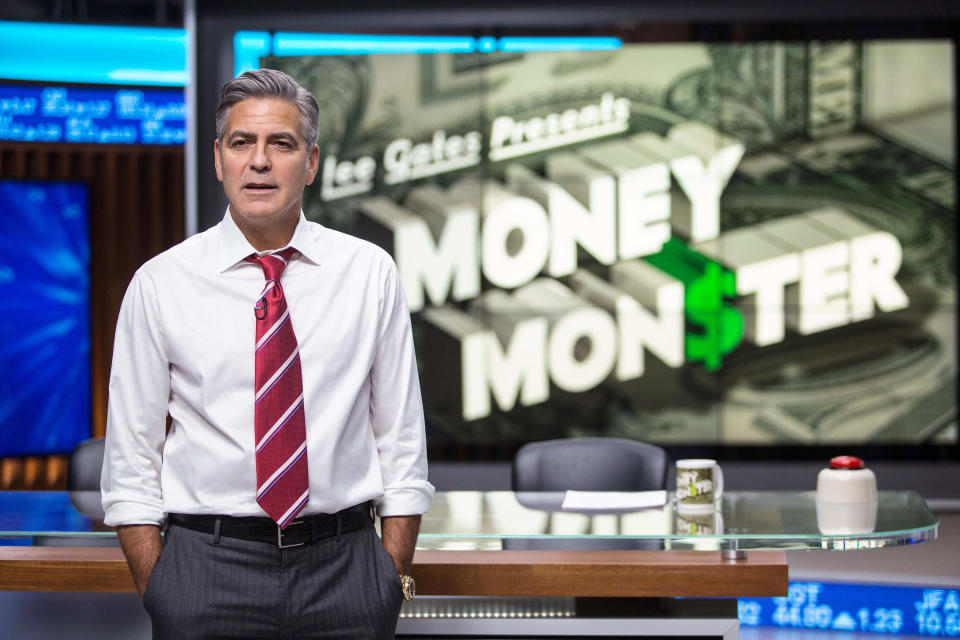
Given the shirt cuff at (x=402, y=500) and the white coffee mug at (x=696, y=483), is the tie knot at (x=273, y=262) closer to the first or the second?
the shirt cuff at (x=402, y=500)

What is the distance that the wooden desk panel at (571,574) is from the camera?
6.59ft

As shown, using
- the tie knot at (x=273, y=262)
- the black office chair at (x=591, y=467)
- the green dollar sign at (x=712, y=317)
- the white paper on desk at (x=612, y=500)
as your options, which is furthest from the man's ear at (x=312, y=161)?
the green dollar sign at (x=712, y=317)

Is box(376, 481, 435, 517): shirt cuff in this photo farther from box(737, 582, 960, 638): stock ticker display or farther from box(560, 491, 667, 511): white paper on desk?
box(737, 582, 960, 638): stock ticker display

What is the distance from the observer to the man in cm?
150

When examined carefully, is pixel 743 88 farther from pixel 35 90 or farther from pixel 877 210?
pixel 35 90

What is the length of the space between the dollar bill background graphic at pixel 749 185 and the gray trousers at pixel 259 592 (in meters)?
4.25

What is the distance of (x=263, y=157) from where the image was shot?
5.08 ft

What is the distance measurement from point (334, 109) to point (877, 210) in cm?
291

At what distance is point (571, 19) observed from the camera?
19.4ft

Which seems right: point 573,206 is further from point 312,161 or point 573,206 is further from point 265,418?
point 265,418

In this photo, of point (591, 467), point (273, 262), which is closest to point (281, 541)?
point (273, 262)

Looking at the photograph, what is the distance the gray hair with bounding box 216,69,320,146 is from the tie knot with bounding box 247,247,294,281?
0.17 m

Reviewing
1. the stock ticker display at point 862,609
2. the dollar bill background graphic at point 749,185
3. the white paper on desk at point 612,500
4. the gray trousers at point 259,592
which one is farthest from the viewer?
the dollar bill background graphic at point 749,185

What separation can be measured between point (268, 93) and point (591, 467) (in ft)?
6.24
